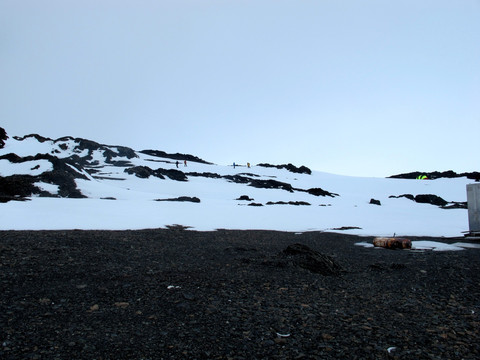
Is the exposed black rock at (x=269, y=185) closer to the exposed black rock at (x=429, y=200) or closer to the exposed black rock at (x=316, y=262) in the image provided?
the exposed black rock at (x=429, y=200)

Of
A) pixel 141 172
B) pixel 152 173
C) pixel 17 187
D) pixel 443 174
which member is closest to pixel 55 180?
pixel 17 187

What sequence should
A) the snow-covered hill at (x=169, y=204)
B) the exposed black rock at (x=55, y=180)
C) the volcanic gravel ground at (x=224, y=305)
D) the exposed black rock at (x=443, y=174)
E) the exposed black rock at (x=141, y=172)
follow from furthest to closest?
the exposed black rock at (x=443, y=174), the exposed black rock at (x=141, y=172), the exposed black rock at (x=55, y=180), the snow-covered hill at (x=169, y=204), the volcanic gravel ground at (x=224, y=305)

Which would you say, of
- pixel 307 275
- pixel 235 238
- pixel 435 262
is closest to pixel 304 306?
pixel 307 275

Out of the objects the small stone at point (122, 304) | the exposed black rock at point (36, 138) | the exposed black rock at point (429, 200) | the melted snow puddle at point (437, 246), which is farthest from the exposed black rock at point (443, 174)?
the exposed black rock at point (36, 138)

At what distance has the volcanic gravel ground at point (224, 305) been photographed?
435 centimetres

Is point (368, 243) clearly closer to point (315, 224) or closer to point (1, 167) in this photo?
point (315, 224)

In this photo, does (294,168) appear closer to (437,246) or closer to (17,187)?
(17,187)

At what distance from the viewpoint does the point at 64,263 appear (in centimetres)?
823

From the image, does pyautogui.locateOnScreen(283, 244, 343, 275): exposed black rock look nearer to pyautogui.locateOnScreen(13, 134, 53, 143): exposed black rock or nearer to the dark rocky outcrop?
the dark rocky outcrop

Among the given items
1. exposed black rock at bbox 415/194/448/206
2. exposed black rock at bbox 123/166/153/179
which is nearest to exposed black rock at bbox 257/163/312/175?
exposed black rock at bbox 415/194/448/206

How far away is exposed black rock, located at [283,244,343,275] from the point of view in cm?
855

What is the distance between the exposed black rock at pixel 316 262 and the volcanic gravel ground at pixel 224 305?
0.19 m

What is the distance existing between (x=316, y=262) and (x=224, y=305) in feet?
12.5

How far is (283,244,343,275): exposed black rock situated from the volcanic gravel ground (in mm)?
188
